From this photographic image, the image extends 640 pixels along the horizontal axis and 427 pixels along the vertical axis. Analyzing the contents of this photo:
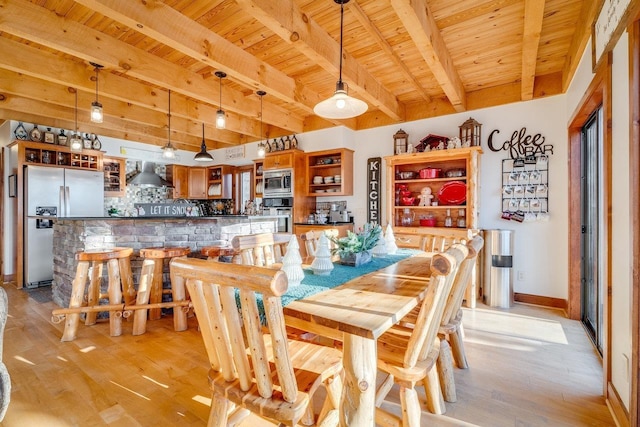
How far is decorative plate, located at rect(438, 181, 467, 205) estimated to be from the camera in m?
4.12

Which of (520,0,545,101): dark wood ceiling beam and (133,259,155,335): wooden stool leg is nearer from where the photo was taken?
(520,0,545,101): dark wood ceiling beam

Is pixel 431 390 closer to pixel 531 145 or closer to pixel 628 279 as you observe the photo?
pixel 628 279

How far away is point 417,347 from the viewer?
1249 millimetres

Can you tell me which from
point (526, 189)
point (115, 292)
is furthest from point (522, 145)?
point (115, 292)

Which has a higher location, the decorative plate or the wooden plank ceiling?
the wooden plank ceiling

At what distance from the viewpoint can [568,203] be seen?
3.26 meters

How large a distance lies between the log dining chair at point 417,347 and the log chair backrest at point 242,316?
0.51 m

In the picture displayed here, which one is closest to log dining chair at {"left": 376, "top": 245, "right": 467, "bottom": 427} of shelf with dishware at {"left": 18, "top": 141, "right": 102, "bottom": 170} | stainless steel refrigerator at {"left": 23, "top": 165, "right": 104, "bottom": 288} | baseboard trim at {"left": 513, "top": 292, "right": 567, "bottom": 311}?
baseboard trim at {"left": 513, "top": 292, "right": 567, "bottom": 311}

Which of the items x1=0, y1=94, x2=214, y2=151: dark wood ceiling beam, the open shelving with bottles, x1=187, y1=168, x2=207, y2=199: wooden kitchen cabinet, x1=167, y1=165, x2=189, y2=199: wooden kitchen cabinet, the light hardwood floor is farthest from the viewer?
x1=187, y1=168, x2=207, y2=199: wooden kitchen cabinet

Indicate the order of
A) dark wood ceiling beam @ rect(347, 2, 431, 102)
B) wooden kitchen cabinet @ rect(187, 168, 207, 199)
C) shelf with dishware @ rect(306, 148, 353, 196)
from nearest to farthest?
1. dark wood ceiling beam @ rect(347, 2, 431, 102)
2. shelf with dishware @ rect(306, 148, 353, 196)
3. wooden kitchen cabinet @ rect(187, 168, 207, 199)

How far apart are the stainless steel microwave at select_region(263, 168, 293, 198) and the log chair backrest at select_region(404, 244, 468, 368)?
4095 millimetres

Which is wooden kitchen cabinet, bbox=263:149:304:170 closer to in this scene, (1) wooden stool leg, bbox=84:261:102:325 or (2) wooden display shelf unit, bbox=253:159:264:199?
(2) wooden display shelf unit, bbox=253:159:264:199

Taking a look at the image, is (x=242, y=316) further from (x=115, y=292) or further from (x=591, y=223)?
(x=591, y=223)

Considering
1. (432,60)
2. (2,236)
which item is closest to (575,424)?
(432,60)
